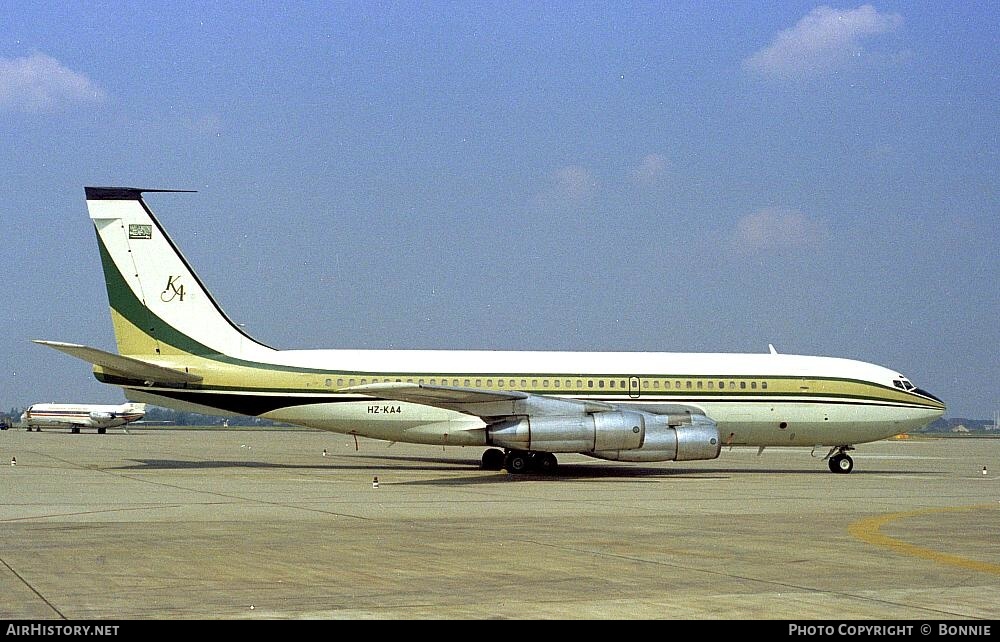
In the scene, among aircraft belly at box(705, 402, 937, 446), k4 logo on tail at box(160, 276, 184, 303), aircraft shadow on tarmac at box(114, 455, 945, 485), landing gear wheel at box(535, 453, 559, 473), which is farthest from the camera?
aircraft belly at box(705, 402, 937, 446)

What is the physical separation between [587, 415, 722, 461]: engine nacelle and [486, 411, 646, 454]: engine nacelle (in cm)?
39

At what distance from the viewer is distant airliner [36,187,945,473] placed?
3108cm

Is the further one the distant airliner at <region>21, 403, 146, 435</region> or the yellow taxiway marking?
the distant airliner at <region>21, 403, 146, 435</region>

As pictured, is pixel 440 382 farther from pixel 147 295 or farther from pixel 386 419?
pixel 147 295

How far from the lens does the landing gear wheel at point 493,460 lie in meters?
33.1

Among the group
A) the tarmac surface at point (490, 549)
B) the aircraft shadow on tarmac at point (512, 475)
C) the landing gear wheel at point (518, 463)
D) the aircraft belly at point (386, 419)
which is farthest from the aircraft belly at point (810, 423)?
the aircraft belly at point (386, 419)

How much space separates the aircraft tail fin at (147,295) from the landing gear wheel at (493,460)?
738 centimetres

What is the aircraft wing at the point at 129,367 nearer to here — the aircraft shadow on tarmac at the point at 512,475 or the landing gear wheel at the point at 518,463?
the aircraft shadow on tarmac at the point at 512,475

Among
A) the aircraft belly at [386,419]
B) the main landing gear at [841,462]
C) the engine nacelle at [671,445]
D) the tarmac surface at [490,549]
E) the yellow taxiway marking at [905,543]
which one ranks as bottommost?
the yellow taxiway marking at [905,543]

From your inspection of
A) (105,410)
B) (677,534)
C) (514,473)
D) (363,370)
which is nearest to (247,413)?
(363,370)

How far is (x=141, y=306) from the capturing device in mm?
32531
